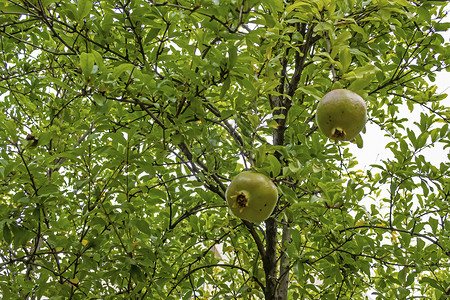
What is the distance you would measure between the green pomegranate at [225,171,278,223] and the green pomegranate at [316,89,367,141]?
0.25m

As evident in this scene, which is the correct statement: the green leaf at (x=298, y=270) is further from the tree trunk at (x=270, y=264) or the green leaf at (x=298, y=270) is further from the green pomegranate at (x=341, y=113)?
the green pomegranate at (x=341, y=113)

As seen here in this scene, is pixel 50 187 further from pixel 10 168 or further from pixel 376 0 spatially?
pixel 376 0

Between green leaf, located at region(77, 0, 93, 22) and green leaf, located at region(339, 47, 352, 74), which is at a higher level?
green leaf, located at region(77, 0, 93, 22)

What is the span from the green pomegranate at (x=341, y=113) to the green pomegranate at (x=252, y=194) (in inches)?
10.0

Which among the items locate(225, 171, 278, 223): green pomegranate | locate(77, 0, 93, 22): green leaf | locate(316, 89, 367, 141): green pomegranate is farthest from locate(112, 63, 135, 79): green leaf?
locate(316, 89, 367, 141): green pomegranate

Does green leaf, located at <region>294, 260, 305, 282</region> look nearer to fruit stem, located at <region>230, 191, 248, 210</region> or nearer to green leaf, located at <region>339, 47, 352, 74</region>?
fruit stem, located at <region>230, 191, 248, 210</region>

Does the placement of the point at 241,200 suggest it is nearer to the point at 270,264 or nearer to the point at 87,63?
the point at 87,63

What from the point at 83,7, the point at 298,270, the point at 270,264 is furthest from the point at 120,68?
the point at 270,264

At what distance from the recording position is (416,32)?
7.48 feet

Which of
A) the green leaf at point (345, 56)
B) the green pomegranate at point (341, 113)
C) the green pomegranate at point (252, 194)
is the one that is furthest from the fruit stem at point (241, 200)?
the green leaf at point (345, 56)

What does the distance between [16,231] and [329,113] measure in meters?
1.40

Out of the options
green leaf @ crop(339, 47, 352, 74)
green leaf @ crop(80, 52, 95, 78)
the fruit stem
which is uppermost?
green leaf @ crop(80, 52, 95, 78)

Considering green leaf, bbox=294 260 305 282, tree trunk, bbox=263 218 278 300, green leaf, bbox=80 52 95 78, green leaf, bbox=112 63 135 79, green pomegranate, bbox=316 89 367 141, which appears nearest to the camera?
green pomegranate, bbox=316 89 367 141

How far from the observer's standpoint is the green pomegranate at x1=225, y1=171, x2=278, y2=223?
3.78 feet
